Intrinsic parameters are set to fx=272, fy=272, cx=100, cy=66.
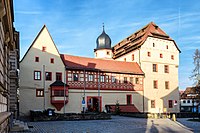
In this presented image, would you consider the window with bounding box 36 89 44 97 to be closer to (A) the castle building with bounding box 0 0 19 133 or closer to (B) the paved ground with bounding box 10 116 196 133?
(B) the paved ground with bounding box 10 116 196 133

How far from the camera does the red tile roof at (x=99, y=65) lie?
1556 inches

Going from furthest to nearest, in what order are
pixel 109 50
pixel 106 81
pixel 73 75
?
pixel 109 50 < pixel 106 81 < pixel 73 75

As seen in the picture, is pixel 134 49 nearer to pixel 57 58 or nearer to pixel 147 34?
pixel 147 34

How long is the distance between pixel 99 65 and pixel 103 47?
13.8 metres

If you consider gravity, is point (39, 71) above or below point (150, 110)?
above

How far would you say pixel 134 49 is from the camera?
155 feet

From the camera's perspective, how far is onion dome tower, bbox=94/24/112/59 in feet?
181

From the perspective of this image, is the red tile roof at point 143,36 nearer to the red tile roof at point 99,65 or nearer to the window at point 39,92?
the red tile roof at point 99,65

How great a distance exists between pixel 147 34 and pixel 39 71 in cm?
2055

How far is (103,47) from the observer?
182 feet

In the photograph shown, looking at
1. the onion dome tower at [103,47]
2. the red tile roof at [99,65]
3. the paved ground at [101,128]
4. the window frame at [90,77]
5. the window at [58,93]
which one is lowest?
the paved ground at [101,128]

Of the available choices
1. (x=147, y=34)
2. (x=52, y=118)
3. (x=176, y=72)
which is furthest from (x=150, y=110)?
(x=52, y=118)

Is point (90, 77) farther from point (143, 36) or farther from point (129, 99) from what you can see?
point (143, 36)

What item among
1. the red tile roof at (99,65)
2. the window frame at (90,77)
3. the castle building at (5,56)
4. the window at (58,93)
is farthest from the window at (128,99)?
the castle building at (5,56)
